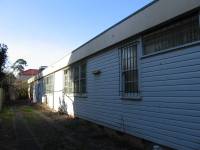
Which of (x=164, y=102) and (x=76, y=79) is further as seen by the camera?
(x=76, y=79)

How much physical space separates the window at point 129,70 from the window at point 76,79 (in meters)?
5.37

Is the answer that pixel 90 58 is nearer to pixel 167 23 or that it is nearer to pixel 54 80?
pixel 167 23

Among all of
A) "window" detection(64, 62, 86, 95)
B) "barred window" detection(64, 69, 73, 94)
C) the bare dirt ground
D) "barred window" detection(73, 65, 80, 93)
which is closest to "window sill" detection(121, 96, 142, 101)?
the bare dirt ground

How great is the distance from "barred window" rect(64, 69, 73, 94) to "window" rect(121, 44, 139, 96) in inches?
335

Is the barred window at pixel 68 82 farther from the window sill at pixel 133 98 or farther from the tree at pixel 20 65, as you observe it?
the tree at pixel 20 65

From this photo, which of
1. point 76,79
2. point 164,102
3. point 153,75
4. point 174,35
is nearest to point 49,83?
point 76,79

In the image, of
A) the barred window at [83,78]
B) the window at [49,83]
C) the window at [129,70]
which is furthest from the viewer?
the window at [49,83]

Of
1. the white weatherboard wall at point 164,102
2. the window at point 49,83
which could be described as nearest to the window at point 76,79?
the white weatherboard wall at point 164,102

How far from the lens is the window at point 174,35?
766 centimetres

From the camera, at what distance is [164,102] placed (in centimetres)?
867

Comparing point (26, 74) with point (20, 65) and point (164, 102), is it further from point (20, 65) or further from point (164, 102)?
point (164, 102)

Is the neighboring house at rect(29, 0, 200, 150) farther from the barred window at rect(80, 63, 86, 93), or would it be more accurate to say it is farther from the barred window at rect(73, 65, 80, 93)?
the barred window at rect(73, 65, 80, 93)

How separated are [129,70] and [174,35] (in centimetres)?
273

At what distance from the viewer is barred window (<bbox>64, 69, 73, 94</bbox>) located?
19859 millimetres
